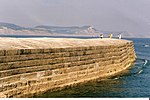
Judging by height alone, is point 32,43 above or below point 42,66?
above

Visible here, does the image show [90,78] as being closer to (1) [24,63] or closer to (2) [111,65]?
(2) [111,65]

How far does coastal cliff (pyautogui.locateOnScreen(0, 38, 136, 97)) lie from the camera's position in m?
16.5

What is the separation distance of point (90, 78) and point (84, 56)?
1.94m

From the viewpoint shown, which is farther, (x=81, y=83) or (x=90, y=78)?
(x=90, y=78)

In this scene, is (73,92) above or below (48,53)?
below

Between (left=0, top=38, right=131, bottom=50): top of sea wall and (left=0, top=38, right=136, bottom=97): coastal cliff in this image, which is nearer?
(left=0, top=38, right=136, bottom=97): coastal cliff

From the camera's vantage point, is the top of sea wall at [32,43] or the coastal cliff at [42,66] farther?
the top of sea wall at [32,43]

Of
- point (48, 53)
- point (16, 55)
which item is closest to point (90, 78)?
point (48, 53)

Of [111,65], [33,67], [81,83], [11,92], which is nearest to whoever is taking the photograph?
[11,92]

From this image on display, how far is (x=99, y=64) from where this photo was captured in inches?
1160

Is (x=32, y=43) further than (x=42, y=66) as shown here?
Yes

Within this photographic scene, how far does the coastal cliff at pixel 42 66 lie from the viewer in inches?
651

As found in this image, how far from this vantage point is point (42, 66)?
779 inches

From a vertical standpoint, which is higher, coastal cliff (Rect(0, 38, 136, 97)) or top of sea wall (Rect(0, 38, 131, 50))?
top of sea wall (Rect(0, 38, 131, 50))
